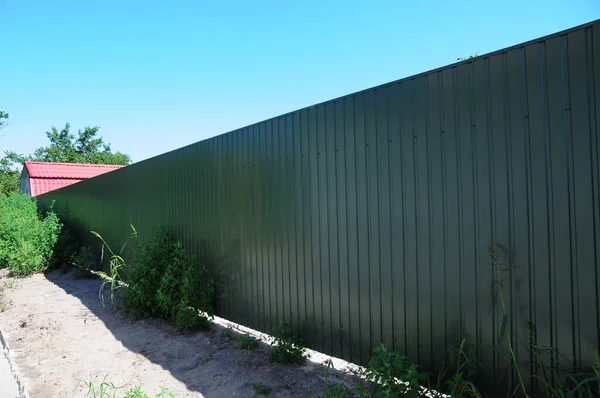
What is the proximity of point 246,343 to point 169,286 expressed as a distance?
1493mm

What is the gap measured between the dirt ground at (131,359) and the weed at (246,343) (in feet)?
0.19

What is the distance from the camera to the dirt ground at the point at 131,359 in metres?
3.06

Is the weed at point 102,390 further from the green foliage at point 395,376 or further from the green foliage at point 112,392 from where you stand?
the green foliage at point 395,376

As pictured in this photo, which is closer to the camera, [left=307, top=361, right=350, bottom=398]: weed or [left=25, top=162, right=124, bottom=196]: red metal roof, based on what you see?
[left=307, top=361, right=350, bottom=398]: weed

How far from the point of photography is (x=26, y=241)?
9.12 m

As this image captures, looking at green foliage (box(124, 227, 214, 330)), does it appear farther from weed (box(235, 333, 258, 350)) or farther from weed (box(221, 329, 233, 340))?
weed (box(235, 333, 258, 350))

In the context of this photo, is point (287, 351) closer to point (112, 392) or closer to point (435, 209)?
point (112, 392)

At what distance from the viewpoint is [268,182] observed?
12.9 ft

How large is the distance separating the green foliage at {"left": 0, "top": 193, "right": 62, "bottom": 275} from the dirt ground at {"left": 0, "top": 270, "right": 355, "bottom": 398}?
12.0ft

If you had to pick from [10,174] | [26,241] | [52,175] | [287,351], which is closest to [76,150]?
[10,174]

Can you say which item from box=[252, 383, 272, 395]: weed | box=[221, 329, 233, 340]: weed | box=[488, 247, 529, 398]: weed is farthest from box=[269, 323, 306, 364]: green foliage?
box=[488, 247, 529, 398]: weed

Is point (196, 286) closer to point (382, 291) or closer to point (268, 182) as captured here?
point (268, 182)

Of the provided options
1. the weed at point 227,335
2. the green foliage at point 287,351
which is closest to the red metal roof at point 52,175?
the weed at point 227,335

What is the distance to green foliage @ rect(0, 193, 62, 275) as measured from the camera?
889 centimetres
